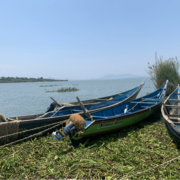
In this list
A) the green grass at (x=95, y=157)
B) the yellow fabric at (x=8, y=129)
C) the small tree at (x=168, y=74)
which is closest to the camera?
the green grass at (x=95, y=157)

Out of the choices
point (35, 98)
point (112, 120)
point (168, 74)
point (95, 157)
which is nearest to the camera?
point (95, 157)

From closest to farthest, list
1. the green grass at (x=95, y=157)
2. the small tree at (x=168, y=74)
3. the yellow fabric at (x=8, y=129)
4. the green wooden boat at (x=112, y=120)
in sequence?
1. the green grass at (x=95, y=157)
2. the green wooden boat at (x=112, y=120)
3. the yellow fabric at (x=8, y=129)
4. the small tree at (x=168, y=74)

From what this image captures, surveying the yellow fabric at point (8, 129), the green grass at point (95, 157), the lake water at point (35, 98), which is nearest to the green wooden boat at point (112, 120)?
the green grass at point (95, 157)

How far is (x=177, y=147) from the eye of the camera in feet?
25.2

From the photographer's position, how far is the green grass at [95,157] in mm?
5883

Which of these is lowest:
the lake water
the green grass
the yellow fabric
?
the lake water

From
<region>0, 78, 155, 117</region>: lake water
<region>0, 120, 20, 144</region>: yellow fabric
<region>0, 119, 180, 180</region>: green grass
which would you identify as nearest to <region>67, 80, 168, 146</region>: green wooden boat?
<region>0, 119, 180, 180</region>: green grass

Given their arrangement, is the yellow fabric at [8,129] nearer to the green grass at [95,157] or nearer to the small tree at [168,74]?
the green grass at [95,157]

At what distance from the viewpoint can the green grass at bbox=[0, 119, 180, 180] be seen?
5.88 metres

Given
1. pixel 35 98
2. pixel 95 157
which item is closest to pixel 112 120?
pixel 95 157

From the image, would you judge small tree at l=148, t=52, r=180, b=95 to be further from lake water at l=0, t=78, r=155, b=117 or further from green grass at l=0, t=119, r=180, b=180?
green grass at l=0, t=119, r=180, b=180

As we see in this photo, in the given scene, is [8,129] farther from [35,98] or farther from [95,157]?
[35,98]

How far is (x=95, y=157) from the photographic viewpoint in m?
7.11

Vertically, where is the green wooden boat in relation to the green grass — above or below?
above
